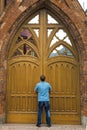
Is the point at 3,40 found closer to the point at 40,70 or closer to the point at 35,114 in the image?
the point at 40,70

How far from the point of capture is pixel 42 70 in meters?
10.0

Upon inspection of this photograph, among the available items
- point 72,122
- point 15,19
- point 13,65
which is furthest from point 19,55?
point 72,122

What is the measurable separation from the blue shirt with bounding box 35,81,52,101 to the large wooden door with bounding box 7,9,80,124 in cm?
67

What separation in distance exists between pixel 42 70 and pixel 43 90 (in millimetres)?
1097

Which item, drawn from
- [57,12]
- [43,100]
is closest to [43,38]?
[57,12]

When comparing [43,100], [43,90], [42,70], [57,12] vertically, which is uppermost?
[57,12]

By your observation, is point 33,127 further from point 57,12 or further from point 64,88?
point 57,12

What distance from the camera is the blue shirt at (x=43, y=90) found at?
9.16 metres

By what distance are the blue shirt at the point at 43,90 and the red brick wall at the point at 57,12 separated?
4.41 ft

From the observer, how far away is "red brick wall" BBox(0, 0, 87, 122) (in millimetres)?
9719

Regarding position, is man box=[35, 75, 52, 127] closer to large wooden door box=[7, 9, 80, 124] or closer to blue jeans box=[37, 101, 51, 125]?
blue jeans box=[37, 101, 51, 125]

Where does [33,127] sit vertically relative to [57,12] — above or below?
below

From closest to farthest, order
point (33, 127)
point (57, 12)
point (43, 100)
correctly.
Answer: point (33, 127) → point (43, 100) → point (57, 12)

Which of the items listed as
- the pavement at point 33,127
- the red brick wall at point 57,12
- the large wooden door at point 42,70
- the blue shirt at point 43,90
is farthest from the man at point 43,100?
the red brick wall at point 57,12
